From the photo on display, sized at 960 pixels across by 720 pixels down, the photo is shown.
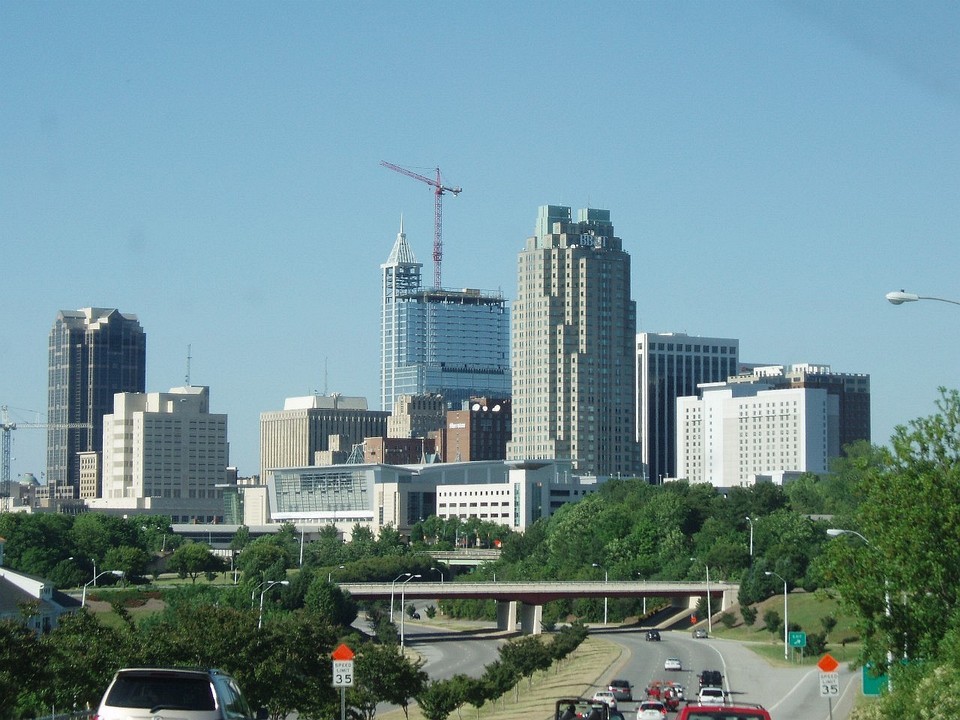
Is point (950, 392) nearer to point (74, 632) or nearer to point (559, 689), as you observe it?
point (74, 632)

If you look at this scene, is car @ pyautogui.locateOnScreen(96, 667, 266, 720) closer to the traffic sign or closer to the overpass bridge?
the traffic sign

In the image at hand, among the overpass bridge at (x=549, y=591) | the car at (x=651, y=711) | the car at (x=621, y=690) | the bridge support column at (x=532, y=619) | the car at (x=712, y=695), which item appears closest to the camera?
the car at (x=651, y=711)

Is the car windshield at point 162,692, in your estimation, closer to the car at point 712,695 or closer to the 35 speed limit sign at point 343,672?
the 35 speed limit sign at point 343,672

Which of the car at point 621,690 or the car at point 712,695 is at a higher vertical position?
the car at point 712,695

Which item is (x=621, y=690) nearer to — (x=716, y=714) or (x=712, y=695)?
(x=712, y=695)

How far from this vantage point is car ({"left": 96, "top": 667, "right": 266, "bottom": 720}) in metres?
27.8

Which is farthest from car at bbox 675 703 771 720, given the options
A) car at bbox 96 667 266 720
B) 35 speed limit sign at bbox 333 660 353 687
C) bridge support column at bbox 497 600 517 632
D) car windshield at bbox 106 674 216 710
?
bridge support column at bbox 497 600 517 632

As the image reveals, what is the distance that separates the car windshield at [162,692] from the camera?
1101 inches

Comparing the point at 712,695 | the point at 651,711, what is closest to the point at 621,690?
the point at 712,695

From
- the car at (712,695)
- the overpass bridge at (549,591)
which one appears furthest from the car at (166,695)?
the overpass bridge at (549,591)

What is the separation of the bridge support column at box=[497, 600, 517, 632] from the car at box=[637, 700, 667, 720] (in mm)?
109227

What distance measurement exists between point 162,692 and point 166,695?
96 mm

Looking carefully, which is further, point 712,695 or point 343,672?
point 712,695

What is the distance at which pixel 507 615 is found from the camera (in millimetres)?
180875
